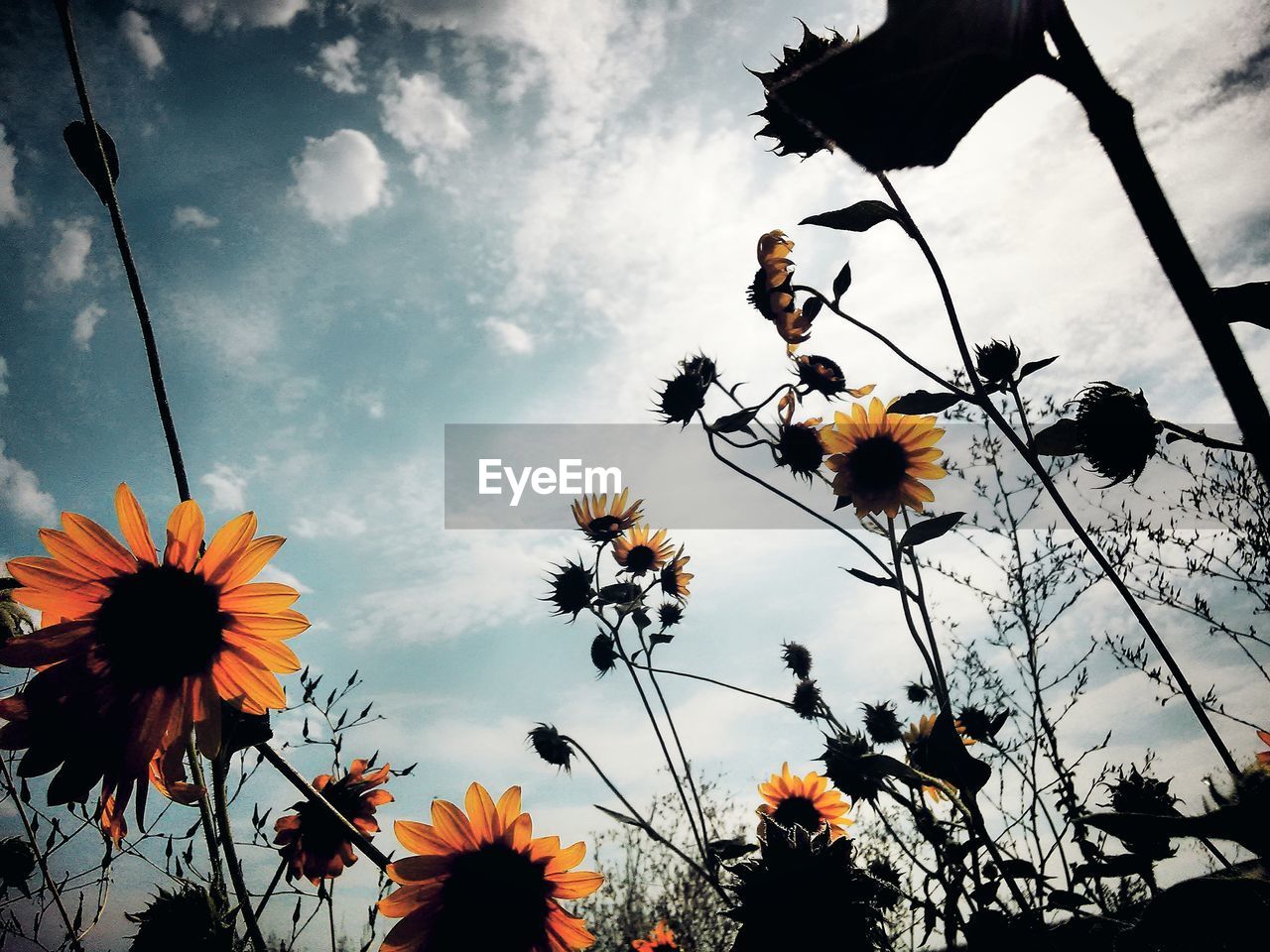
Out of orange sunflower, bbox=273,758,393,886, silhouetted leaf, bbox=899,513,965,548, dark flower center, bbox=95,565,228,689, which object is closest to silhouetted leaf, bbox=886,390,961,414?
silhouetted leaf, bbox=899,513,965,548

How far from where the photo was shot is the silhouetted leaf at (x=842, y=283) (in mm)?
1220

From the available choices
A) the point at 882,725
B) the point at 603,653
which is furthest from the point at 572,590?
the point at 882,725

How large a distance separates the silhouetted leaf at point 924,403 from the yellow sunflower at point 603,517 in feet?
5.45

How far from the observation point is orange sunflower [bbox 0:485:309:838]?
0.70m

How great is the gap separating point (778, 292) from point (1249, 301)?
47.5 inches

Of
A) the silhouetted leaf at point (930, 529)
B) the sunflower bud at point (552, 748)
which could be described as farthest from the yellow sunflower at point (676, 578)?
the silhouetted leaf at point (930, 529)

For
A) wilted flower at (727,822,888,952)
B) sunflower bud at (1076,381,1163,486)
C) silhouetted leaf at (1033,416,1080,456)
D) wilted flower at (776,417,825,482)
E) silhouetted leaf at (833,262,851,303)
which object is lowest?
wilted flower at (727,822,888,952)

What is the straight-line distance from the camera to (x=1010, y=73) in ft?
0.79

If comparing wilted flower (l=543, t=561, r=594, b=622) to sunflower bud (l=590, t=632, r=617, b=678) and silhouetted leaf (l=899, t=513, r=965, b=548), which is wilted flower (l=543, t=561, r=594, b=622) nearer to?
sunflower bud (l=590, t=632, r=617, b=678)

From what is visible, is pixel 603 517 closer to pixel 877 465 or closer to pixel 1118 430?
pixel 877 465

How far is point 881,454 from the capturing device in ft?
6.02

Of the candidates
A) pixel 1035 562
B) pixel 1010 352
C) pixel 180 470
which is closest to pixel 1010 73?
pixel 180 470

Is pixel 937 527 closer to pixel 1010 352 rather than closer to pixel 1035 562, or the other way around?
pixel 1010 352

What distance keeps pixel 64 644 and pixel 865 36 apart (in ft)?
3.16
